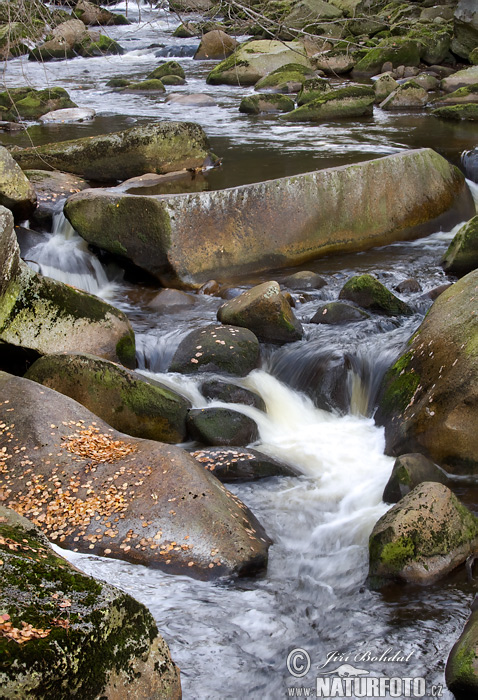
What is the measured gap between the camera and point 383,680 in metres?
3.58

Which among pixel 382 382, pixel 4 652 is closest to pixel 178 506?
pixel 4 652

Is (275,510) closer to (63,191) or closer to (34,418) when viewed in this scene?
(34,418)

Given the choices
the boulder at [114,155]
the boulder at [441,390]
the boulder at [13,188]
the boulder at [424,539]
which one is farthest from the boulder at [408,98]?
the boulder at [424,539]

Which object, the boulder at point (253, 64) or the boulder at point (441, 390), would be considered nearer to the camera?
the boulder at point (441, 390)

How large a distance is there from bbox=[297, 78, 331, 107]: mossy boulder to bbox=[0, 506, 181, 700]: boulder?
1567 cm

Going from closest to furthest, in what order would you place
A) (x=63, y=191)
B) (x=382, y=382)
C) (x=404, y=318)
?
(x=382, y=382) < (x=404, y=318) < (x=63, y=191)

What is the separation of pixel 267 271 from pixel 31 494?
478cm

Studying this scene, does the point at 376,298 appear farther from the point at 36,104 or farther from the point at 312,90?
the point at 36,104

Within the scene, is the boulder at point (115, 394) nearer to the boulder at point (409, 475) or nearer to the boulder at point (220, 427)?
the boulder at point (220, 427)

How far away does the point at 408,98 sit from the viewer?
55.4 feet

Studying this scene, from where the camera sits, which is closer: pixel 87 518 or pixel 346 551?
pixel 87 518

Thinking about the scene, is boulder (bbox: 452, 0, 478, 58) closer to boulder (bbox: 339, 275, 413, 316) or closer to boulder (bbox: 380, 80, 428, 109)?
boulder (bbox: 380, 80, 428, 109)

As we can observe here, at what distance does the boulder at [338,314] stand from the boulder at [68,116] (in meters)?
10.3

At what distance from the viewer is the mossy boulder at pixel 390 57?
2097 centimetres
